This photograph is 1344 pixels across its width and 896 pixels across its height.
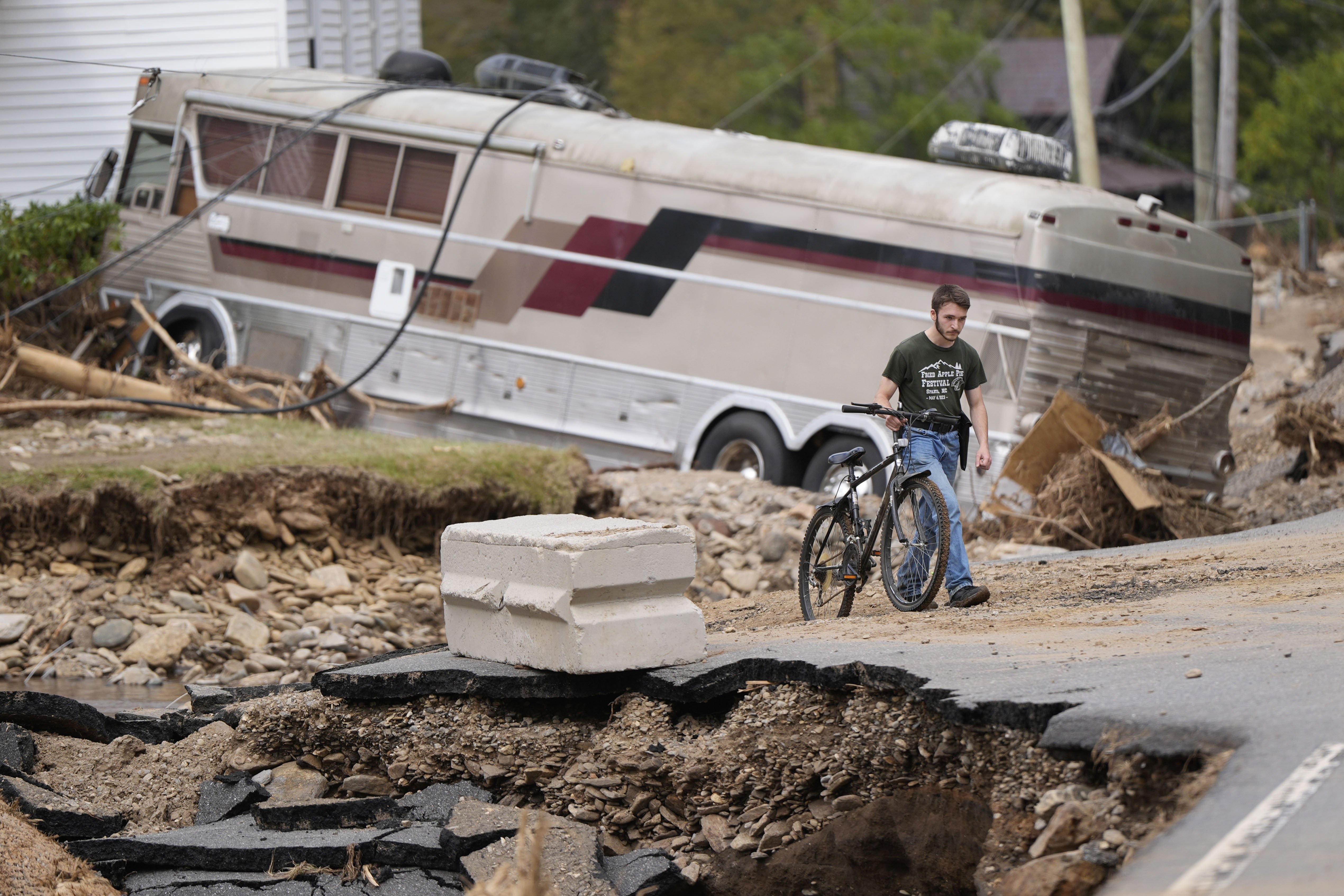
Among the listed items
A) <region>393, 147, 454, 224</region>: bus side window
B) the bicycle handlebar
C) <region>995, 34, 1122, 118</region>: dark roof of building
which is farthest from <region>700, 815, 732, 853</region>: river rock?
<region>995, 34, 1122, 118</region>: dark roof of building

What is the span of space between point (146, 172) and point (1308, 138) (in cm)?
2331

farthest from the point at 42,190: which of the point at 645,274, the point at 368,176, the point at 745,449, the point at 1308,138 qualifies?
the point at 1308,138

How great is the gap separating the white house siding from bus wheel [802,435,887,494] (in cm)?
921

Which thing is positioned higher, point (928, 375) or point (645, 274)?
point (645, 274)

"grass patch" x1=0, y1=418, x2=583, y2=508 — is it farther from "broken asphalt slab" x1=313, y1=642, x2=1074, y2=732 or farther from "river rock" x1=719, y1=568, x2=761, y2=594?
"broken asphalt slab" x1=313, y1=642, x2=1074, y2=732

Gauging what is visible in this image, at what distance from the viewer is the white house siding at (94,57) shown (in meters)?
17.7

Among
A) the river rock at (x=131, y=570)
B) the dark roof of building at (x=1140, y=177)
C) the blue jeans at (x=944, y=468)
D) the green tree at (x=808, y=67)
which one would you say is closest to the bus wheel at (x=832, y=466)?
the blue jeans at (x=944, y=468)

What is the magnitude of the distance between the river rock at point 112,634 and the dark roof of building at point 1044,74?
31212mm

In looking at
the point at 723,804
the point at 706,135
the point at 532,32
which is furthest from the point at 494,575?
the point at 532,32

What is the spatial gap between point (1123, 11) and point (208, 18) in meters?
28.7

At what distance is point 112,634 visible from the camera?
9406 millimetres

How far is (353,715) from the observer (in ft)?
20.7

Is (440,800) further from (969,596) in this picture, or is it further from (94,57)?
(94,57)

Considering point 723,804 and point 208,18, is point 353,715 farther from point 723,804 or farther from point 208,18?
point 208,18
